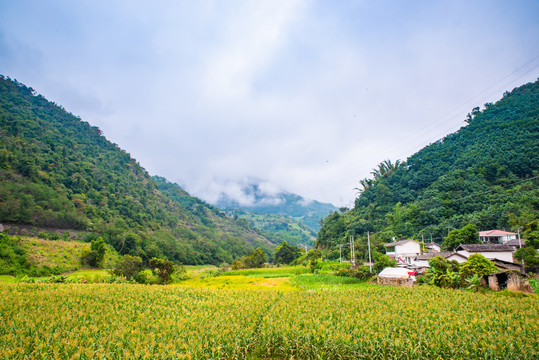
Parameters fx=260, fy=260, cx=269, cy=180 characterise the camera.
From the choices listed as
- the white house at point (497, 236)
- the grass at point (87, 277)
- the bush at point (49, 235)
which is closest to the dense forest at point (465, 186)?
the white house at point (497, 236)

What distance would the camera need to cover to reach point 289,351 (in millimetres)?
8641

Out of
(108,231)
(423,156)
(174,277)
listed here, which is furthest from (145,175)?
(423,156)

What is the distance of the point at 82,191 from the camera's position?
230 feet

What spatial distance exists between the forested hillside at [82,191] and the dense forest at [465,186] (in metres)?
47.1

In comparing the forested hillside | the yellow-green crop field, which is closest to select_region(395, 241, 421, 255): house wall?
the yellow-green crop field

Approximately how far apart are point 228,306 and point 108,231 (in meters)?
56.2

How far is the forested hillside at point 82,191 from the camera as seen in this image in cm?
5316

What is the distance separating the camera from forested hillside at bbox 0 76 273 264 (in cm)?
5316

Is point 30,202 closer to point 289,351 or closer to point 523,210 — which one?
point 289,351

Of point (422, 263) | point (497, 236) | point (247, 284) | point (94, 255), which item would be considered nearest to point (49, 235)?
point (94, 255)

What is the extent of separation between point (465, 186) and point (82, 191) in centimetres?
9527

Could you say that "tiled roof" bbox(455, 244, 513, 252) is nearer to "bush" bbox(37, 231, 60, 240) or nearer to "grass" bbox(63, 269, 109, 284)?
"grass" bbox(63, 269, 109, 284)

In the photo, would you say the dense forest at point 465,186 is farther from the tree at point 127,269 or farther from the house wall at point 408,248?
the tree at point 127,269

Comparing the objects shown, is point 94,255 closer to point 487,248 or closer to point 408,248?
point 408,248
